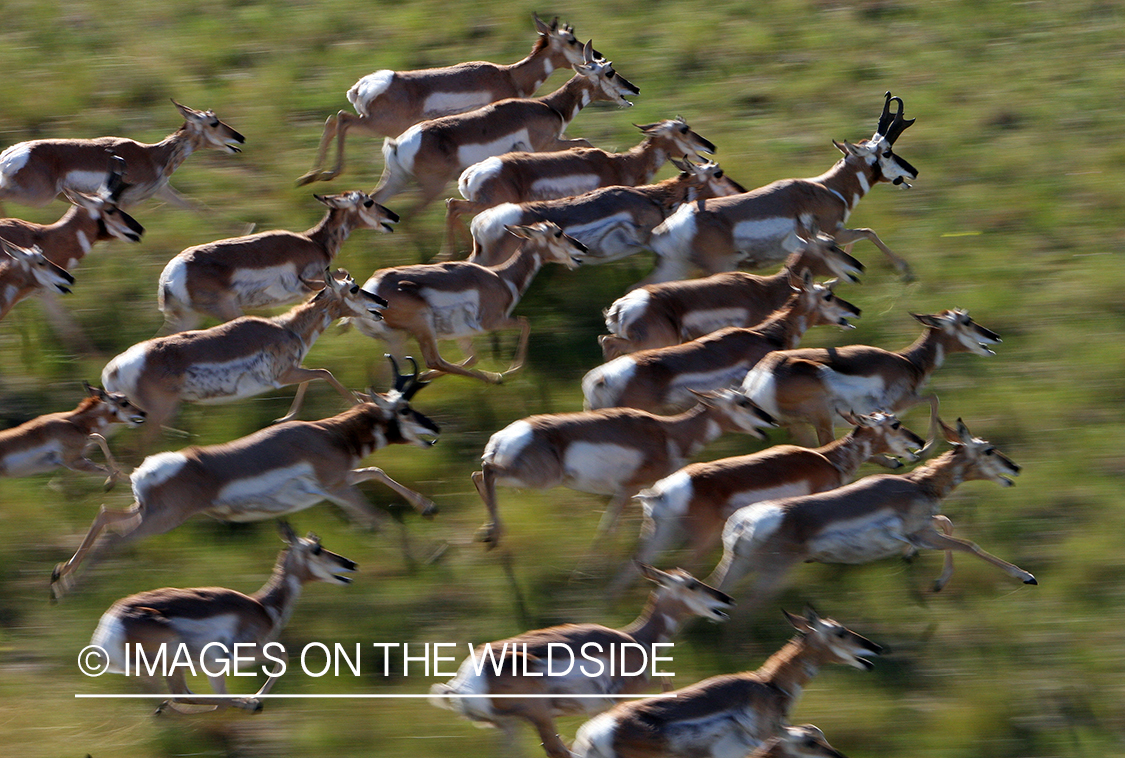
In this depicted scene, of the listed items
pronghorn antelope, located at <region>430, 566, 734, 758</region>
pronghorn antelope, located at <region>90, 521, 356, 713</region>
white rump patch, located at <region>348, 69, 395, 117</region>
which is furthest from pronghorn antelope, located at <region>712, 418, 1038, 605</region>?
white rump patch, located at <region>348, 69, 395, 117</region>

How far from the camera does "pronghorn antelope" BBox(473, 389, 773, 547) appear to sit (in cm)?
Answer: 624

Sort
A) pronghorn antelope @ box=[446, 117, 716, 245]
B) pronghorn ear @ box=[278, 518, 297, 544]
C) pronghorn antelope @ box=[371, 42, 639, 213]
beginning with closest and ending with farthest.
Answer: pronghorn ear @ box=[278, 518, 297, 544] < pronghorn antelope @ box=[446, 117, 716, 245] < pronghorn antelope @ box=[371, 42, 639, 213]

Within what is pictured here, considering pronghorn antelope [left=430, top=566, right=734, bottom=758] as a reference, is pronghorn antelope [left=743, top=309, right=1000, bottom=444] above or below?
above

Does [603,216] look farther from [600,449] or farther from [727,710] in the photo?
[727,710]

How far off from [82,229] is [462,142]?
268 centimetres

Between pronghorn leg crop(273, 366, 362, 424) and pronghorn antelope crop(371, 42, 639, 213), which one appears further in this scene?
pronghorn antelope crop(371, 42, 639, 213)

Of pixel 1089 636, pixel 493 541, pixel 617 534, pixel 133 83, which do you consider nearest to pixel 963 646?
pixel 1089 636

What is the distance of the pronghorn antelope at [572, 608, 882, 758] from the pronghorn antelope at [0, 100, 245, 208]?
5876 millimetres

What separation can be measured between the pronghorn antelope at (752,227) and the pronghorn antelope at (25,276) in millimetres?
3806

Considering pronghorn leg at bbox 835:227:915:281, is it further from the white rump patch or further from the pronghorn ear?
the pronghorn ear

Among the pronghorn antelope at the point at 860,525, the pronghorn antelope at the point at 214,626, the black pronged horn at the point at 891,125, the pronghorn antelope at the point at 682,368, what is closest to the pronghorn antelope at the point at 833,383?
the pronghorn antelope at the point at 682,368

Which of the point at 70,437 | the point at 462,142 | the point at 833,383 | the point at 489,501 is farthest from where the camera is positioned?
the point at 462,142

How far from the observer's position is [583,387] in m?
6.99

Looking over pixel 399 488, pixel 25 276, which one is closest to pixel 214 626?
pixel 399 488
